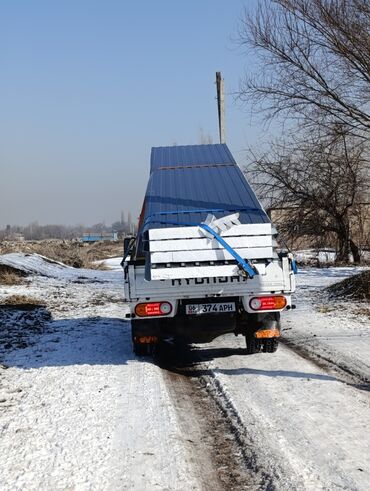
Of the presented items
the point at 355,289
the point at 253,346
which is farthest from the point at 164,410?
the point at 355,289

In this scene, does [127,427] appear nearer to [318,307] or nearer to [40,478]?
[40,478]

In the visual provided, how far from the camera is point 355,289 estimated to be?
13.8m

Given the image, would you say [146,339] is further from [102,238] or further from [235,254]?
[102,238]

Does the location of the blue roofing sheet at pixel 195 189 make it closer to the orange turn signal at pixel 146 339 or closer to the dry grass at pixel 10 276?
the orange turn signal at pixel 146 339

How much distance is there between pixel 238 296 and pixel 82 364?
91.7 inches

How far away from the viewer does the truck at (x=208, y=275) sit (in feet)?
22.9

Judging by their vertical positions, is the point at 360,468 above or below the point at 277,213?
below

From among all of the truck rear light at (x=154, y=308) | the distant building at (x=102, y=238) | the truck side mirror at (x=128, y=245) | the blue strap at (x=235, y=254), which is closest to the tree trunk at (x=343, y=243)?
the truck side mirror at (x=128, y=245)

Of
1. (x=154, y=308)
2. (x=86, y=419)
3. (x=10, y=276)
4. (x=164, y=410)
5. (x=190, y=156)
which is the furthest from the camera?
(x=10, y=276)

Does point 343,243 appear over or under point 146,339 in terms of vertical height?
over

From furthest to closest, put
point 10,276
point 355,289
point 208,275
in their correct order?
point 10,276, point 355,289, point 208,275

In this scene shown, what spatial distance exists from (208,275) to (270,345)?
175 cm

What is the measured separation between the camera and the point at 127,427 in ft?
16.3

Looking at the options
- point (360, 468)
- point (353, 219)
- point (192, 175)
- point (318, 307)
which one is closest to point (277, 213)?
point (353, 219)
